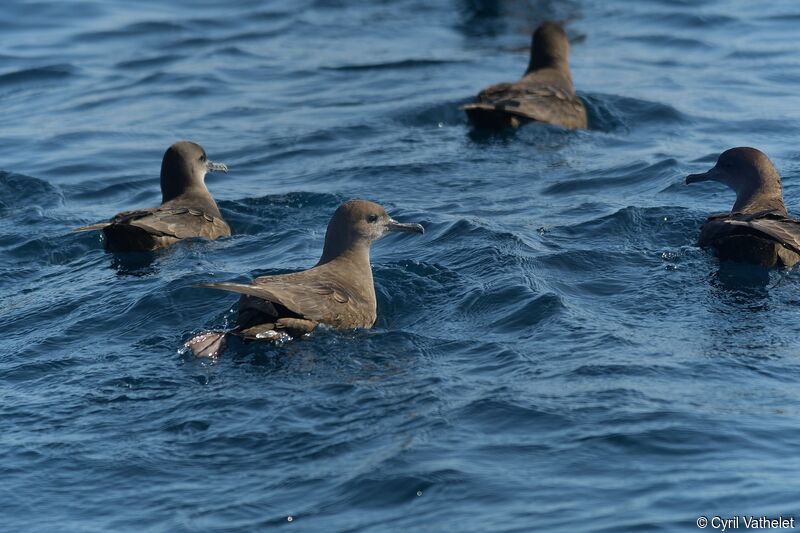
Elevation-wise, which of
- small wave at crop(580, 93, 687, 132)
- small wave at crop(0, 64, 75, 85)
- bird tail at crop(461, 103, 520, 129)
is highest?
small wave at crop(0, 64, 75, 85)

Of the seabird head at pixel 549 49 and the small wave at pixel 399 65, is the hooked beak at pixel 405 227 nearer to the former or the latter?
the seabird head at pixel 549 49

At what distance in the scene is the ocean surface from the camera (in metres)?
6.38

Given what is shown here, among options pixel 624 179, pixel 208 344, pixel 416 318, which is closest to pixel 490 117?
pixel 624 179

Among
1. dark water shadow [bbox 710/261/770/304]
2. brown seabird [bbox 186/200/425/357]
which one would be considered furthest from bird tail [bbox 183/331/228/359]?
dark water shadow [bbox 710/261/770/304]

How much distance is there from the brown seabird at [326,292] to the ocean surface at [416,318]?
14cm

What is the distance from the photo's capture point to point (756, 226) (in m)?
9.09

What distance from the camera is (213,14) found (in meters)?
22.9

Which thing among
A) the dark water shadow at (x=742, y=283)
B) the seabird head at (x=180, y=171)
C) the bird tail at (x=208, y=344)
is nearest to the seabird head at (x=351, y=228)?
the bird tail at (x=208, y=344)

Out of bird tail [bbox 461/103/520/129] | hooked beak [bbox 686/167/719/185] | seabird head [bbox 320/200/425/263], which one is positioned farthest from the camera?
bird tail [bbox 461/103/520/129]

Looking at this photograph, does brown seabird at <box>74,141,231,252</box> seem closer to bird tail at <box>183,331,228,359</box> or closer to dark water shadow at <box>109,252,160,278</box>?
dark water shadow at <box>109,252,160,278</box>

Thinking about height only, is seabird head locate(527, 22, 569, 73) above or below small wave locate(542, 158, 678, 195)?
above

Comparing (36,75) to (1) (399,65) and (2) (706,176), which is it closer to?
(1) (399,65)

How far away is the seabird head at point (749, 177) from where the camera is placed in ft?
34.3

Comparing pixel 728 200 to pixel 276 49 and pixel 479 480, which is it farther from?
pixel 276 49
